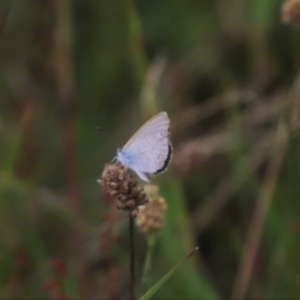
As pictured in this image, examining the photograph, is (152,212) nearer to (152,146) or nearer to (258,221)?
(152,146)

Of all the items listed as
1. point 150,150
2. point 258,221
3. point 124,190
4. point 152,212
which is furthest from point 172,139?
point 124,190

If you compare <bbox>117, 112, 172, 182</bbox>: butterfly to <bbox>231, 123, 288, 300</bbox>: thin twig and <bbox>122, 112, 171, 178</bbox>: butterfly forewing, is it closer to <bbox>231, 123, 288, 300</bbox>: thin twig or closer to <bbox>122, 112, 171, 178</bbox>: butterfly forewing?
<bbox>122, 112, 171, 178</bbox>: butterfly forewing

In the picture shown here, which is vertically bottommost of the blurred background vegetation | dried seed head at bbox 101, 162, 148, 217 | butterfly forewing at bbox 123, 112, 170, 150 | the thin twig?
dried seed head at bbox 101, 162, 148, 217

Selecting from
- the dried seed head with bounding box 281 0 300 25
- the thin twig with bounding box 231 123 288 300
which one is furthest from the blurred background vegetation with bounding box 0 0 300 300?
the dried seed head with bounding box 281 0 300 25

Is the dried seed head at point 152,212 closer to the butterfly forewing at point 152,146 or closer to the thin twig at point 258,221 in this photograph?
the butterfly forewing at point 152,146

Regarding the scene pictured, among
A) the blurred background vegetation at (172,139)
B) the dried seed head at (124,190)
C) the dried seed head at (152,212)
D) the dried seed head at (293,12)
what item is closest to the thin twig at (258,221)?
the blurred background vegetation at (172,139)

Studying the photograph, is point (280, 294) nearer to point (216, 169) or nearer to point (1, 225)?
point (216, 169)

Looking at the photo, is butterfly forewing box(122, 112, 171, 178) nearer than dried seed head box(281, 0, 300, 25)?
Yes
